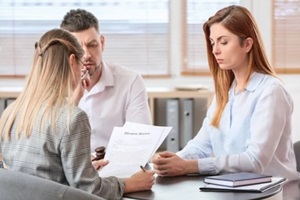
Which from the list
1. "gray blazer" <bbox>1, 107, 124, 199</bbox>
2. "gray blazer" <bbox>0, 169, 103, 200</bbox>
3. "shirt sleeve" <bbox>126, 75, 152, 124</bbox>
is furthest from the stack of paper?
"shirt sleeve" <bbox>126, 75, 152, 124</bbox>

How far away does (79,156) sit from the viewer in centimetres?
178

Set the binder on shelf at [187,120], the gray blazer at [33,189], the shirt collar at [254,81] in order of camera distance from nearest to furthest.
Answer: the gray blazer at [33,189] < the shirt collar at [254,81] < the binder on shelf at [187,120]

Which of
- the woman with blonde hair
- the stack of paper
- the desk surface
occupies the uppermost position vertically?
the woman with blonde hair

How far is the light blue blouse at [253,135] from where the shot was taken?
2.22 meters

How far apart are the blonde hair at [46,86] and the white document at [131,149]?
345mm

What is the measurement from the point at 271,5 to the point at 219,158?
8.48 feet

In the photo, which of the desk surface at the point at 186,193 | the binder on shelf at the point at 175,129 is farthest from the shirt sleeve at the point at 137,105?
the binder on shelf at the point at 175,129

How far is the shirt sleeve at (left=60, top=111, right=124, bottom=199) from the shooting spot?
69.7 inches

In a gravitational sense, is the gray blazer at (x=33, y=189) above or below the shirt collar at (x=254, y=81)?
below

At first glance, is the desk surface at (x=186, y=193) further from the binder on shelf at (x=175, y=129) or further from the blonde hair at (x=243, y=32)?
the binder on shelf at (x=175, y=129)

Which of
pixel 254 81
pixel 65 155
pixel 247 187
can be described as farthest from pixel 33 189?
pixel 254 81

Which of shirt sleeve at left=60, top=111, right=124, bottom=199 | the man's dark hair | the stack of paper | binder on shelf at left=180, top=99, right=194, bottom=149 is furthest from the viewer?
binder on shelf at left=180, top=99, right=194, bottom=149

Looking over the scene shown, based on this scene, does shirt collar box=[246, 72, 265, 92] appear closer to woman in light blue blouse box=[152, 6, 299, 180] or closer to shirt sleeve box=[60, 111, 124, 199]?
woman in light blue blouse box=[152, 6, 299, 180]

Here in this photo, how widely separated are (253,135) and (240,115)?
0.44 feet
